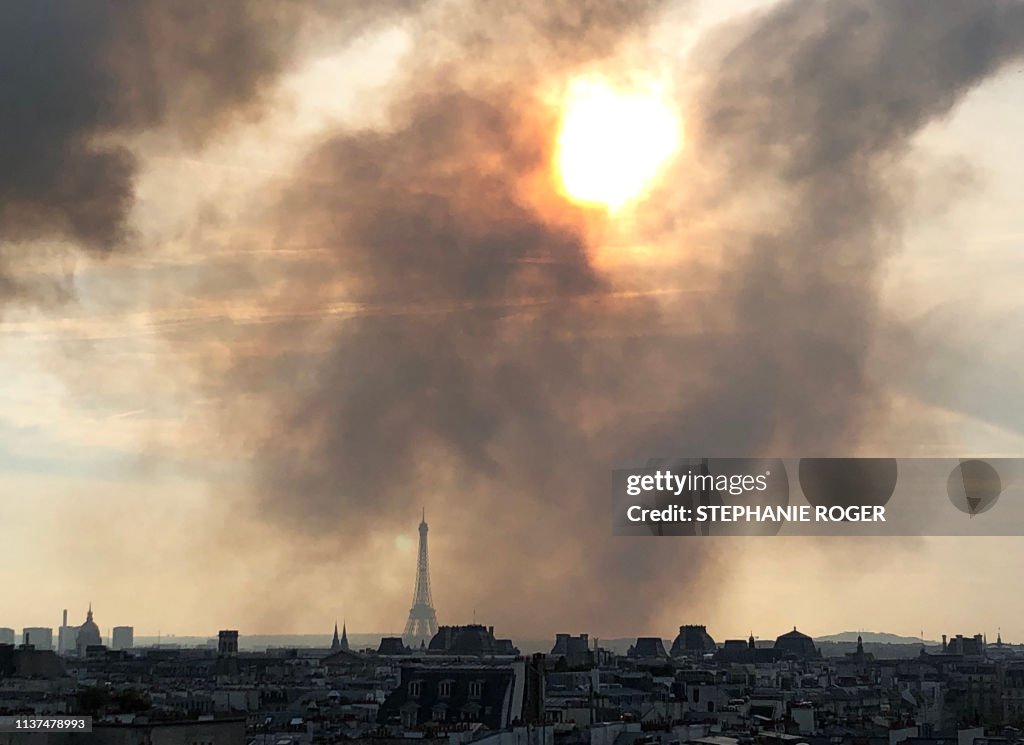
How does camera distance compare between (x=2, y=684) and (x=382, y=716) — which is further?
(x=2, y=684)

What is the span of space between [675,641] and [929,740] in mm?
117840

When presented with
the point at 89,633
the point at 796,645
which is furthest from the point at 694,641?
the point at 89,633

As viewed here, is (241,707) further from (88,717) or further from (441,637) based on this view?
(441,637)

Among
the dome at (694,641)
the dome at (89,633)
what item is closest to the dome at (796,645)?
the dome at (694,641)

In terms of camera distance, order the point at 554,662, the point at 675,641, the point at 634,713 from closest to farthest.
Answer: the point at 634,713
the point at 554,662
the point at 675,641

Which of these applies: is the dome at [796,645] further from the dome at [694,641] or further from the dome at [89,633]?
the dome at [89,633]

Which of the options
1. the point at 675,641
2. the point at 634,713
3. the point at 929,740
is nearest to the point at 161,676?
the point at 634,713

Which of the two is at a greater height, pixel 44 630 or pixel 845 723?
pixel 44 630

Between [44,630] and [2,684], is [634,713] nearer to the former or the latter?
[2,684]

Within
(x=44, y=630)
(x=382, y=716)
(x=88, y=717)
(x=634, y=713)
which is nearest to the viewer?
(x=88, y=717)

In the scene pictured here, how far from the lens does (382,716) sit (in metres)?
45.5

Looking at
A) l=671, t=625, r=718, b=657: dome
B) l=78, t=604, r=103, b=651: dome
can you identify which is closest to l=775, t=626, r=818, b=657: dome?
l=671, t=625, r=718, b=657: dome

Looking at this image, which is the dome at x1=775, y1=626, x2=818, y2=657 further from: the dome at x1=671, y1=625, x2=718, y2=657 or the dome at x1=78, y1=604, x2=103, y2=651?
the dome at x1=78, y1=604, x2=103, y2=651

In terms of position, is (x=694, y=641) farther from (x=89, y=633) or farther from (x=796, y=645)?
(x=89, y=633)
